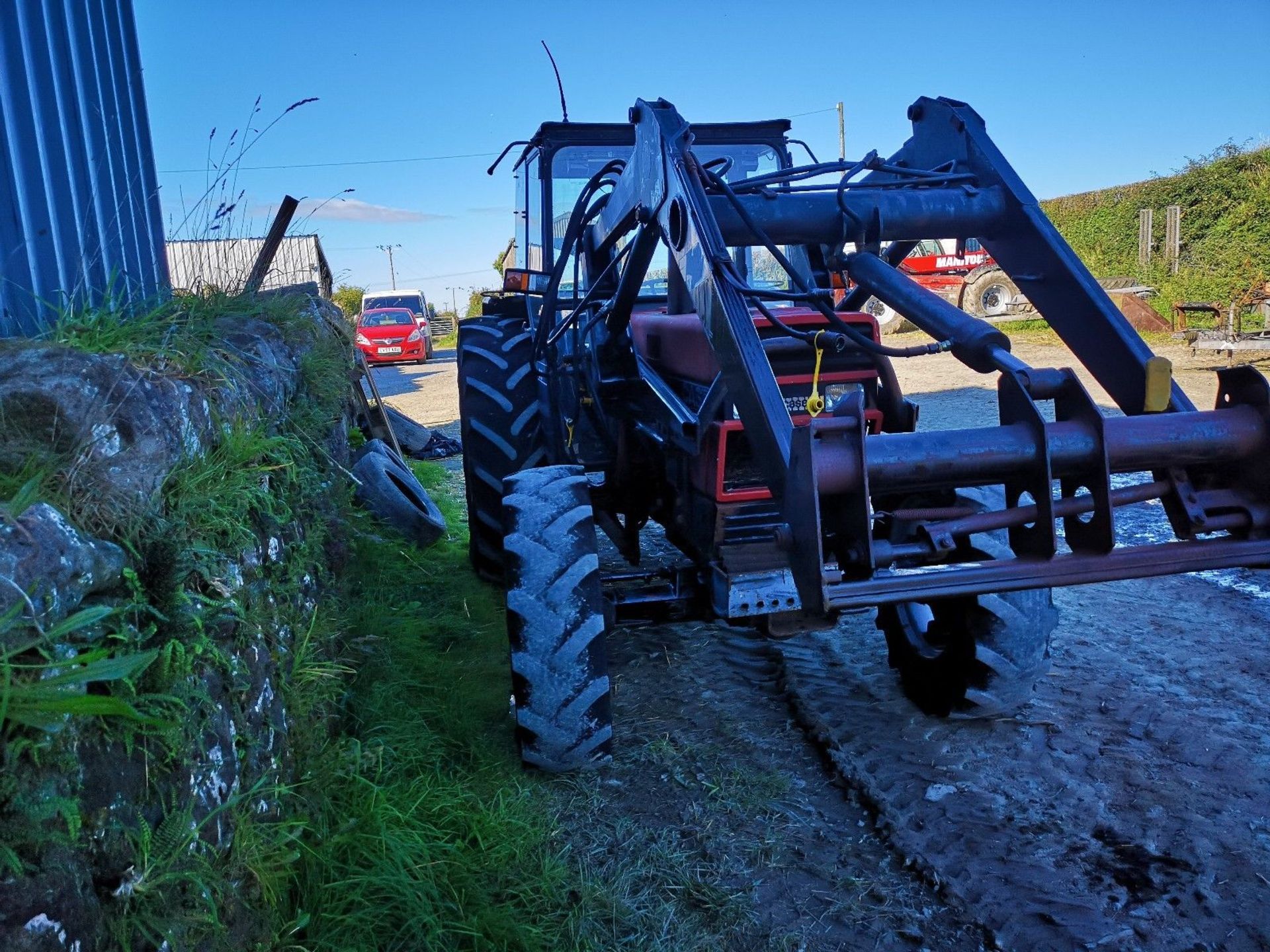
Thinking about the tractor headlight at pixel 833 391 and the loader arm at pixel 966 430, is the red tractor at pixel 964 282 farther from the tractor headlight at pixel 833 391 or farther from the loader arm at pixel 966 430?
the loader arm at pixel 966 430

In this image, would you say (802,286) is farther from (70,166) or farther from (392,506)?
(392,506)

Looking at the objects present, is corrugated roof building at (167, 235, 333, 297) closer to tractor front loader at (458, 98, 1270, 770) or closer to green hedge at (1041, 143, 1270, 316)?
tractor front loader at (458, 98, 1270, 770)

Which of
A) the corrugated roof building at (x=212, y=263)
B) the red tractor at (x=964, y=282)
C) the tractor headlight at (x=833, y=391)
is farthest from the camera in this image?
the red tractor at (x=964, y=282)

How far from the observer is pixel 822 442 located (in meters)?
2.37

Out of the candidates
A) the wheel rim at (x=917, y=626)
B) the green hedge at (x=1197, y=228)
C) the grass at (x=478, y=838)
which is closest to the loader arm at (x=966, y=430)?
the wheel rim at (x=917, y=626)

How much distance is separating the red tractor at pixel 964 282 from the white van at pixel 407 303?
37.0 feet

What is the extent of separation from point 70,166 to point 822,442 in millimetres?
2646

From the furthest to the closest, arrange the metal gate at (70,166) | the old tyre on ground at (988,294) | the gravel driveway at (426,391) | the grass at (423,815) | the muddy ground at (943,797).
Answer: the old tyre on ground at (988,294) < the gravel driveway at (426,391) < the metal gate at (70,166) < the muddy ground at (943,797) < the grass at (423,815)

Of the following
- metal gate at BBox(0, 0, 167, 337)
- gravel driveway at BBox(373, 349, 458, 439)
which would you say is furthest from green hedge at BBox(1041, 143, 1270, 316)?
metal gate at BBox(0, 0, 167, 337)

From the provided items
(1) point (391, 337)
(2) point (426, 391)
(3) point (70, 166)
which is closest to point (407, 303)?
(1) point (391, 337)

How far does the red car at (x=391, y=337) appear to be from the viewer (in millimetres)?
23219

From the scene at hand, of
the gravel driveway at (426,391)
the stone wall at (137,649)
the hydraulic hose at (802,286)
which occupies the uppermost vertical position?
the hydraulic hose at (802,286)

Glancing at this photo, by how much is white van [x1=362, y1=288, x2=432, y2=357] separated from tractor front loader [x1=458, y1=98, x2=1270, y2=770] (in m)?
21.0

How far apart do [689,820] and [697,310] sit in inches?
61.2
